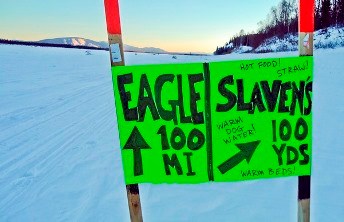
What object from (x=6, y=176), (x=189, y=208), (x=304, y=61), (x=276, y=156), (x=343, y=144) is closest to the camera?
(x=304, y=61)

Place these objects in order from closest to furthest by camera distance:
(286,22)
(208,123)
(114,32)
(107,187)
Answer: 1. (114,32)
2. (208,123)
3. (107,187)
4. (286,22)

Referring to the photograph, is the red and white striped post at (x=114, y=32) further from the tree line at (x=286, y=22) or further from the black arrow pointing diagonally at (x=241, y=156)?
the tree line at (x=286, y=22)

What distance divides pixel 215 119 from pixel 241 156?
12.9 inches

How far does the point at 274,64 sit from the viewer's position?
2.01 m

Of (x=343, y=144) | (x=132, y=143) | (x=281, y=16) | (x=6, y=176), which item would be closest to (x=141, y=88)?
(x=132, y=143)

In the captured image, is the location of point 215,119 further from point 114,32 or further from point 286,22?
point 286,22

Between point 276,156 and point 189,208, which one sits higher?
point 276,156

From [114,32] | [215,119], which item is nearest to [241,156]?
[215,119]

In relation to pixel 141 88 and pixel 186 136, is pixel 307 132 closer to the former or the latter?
pixel 186 136

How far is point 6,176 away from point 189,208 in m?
Result: 2.43

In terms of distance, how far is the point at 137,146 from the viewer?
212cm

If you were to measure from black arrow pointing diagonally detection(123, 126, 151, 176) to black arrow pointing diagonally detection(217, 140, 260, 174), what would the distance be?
1.78ft

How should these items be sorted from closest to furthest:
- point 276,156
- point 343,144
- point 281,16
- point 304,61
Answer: point 304,61
point 276,156
point 343,144
point 281,16

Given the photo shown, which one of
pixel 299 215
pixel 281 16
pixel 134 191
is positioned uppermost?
pixel 281 16
